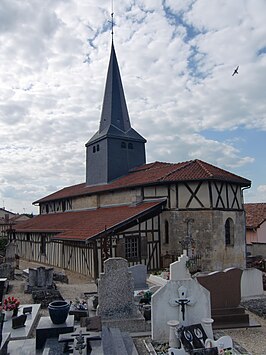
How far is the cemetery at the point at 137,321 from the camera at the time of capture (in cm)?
582

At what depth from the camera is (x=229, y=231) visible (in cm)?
1712

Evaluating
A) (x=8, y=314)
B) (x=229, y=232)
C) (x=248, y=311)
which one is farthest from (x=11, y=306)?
(x=229, y=232)

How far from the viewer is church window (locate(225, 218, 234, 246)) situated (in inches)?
A: 669

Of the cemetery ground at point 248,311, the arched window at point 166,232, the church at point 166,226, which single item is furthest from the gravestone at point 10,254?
the arched window at point 166,232

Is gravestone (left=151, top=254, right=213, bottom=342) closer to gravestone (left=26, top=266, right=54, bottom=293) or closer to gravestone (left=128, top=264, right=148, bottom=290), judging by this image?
gravestone (left=128, top=264, right=148, bottom=290)

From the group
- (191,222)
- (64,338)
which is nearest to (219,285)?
(64,338)

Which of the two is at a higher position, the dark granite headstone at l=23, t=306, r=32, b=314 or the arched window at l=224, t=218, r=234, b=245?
the arched window at l=224, t=218, r=234, b=245

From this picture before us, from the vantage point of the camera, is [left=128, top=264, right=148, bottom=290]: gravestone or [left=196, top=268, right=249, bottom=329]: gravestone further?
[left=128, top=264, right=148, bottom=290]: gravestone

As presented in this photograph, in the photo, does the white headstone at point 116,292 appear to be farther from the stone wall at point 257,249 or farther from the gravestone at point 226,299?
the stone wall at point 257,249

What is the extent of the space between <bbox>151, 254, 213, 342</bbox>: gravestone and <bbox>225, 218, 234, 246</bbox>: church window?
10.7 metres

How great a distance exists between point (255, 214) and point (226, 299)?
61.9 ft

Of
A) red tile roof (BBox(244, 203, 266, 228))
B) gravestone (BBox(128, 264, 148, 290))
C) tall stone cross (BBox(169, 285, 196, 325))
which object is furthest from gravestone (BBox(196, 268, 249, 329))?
red tile roof (BBox(244, 203, 266, 228))

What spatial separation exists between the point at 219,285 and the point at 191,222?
26.6ft

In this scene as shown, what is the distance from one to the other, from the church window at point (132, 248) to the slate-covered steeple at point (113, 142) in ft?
26.4
